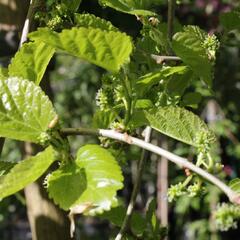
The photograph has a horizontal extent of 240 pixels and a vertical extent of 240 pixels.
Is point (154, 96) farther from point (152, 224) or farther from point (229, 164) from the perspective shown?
point (229, 164)

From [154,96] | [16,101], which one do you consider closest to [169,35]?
[154,96]

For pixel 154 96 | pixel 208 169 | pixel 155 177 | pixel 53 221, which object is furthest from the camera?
pixel 155 177

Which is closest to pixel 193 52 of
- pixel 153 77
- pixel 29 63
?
pixel 153 77

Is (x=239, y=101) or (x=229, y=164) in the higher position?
(x=239, y=101)

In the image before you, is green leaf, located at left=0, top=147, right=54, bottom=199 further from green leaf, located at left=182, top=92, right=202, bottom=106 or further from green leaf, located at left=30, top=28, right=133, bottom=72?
green leaf, located at left=182, top=92, right=202, bottom=106

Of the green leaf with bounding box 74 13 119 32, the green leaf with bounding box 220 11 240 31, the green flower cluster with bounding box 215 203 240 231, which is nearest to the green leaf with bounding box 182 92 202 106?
the green leaf with bounding box 220 11 240 31

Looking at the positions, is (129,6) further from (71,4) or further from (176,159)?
(176,159)
